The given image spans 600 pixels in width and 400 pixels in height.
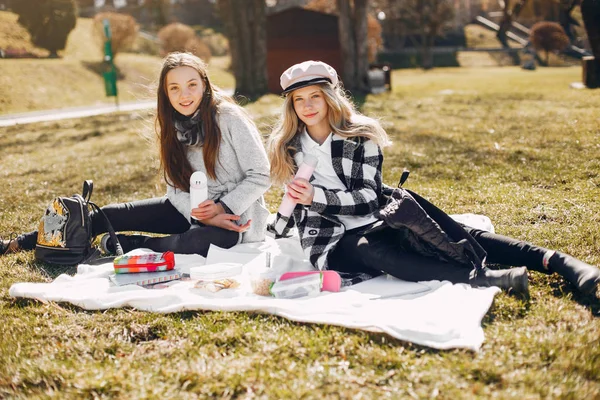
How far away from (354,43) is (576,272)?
13.3 meters

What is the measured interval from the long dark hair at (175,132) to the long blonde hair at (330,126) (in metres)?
0.48

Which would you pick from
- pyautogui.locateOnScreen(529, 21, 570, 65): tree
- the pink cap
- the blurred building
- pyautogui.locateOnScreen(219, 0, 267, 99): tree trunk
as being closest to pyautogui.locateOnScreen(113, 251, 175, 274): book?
the pink cap

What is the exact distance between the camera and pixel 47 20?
22.6 meters

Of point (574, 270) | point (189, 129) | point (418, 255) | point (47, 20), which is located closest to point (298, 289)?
point (418, 255)

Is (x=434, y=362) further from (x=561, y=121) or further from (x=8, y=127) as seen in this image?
(x=8, y=127)

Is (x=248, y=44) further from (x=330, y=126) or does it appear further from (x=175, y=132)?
(x=330, y=126)

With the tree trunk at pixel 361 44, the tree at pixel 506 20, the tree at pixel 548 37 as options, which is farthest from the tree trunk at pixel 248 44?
the tree at pixel 506 20

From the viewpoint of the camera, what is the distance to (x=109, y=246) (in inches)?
165

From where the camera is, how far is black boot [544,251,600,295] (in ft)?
9.30

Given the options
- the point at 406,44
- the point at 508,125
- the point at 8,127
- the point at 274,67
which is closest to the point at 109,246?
the point at 508,125

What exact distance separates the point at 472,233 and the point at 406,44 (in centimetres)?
4200

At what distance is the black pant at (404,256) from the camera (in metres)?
3.19

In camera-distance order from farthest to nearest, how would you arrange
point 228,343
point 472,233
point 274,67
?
point 274,67, point 472,233, point 228,343

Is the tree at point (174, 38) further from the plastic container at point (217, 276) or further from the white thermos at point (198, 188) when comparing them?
the plastic container at point (217, 276)
